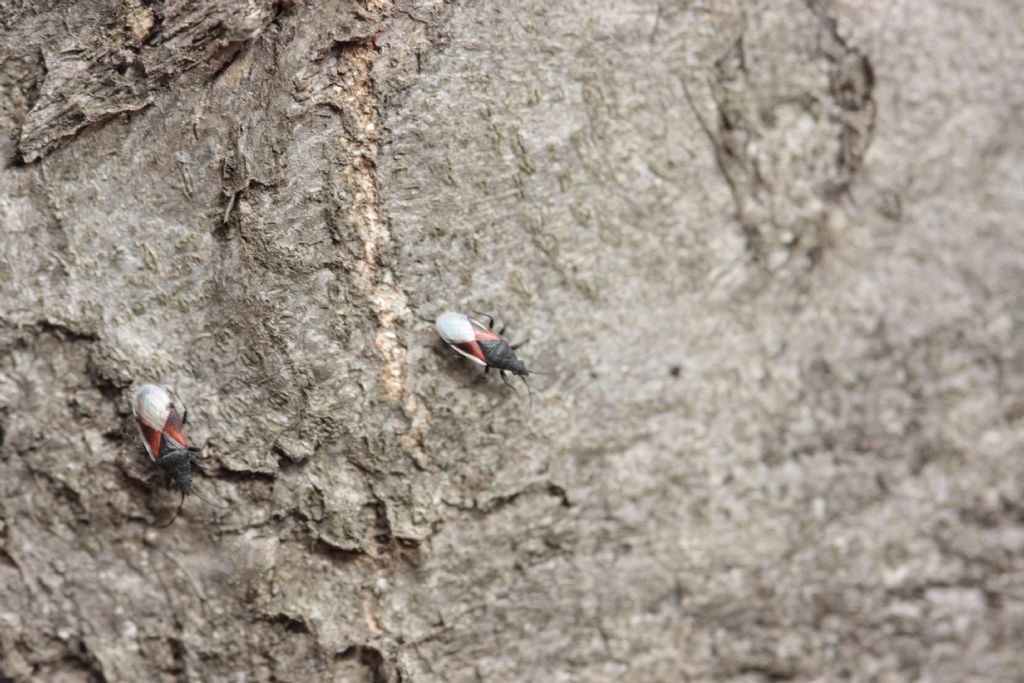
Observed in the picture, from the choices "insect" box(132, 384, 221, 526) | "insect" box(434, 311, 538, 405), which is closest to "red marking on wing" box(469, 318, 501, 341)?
"insect" box(434, 311, 538, 405)

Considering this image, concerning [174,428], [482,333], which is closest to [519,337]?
[482,333]

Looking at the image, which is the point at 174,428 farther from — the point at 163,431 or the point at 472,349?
the point at 472,349

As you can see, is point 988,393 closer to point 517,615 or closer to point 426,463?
point 517,615

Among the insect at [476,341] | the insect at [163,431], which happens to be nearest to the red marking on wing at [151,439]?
the insect at [163,431]

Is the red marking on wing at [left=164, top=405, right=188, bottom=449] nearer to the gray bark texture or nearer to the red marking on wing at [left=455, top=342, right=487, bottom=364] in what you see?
the gray bark texture

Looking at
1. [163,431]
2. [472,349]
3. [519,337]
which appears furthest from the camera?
[519,337]

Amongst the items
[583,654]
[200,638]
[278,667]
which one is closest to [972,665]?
[583,654]
